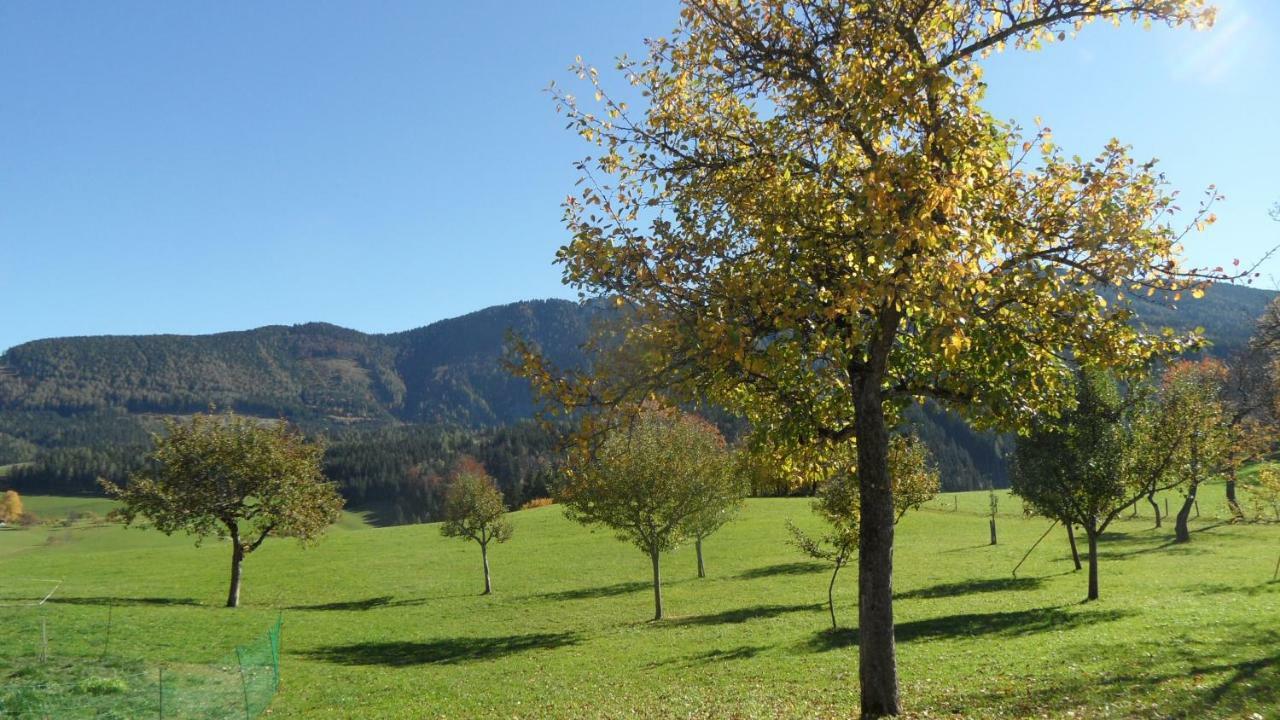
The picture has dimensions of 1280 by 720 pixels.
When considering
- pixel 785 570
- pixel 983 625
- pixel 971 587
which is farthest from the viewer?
pixel 785 570

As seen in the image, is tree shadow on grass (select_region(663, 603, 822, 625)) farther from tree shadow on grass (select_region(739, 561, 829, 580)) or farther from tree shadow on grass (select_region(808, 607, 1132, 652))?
tree shadow on grass (select_region(739, 561, 829, 580))

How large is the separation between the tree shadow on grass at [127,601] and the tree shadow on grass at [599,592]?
20630mm

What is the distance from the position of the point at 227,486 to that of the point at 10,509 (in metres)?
152

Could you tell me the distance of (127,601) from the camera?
4125 centimetres

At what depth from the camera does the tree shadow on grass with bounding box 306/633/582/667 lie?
94.1 feet

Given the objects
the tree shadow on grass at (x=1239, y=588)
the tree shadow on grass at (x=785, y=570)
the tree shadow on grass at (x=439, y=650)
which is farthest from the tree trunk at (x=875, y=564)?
the tree shadow on grass at (x=785, y=570)

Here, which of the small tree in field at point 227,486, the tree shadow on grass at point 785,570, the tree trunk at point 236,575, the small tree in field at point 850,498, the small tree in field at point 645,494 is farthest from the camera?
the tree shadow on grass at point 785,570

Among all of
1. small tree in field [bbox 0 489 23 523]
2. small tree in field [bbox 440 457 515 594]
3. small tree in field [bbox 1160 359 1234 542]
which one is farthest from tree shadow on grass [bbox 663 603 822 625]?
small tree in field [bbox 0 489 23 523]

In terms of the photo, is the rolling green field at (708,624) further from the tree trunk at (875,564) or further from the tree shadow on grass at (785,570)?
the tree trunk at (875,564)

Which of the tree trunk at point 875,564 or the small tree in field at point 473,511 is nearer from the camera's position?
the tree trunk at point 875,564

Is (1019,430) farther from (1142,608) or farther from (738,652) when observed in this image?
(1142,608)

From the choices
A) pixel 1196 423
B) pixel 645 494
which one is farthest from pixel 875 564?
pixel 1196 423

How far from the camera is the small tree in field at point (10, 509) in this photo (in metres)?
144

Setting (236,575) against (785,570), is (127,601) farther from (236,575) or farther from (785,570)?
(785,570)
